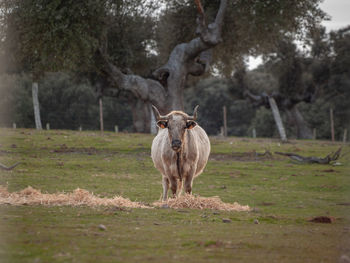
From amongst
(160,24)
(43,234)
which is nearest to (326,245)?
(43,234)

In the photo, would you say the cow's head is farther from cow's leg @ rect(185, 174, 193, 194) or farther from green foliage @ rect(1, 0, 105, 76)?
green foliage @ rect(1, 0, 105, 76)

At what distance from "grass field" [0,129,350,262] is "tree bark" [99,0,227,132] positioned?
293 inches

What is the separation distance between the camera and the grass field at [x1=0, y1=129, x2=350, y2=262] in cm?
602

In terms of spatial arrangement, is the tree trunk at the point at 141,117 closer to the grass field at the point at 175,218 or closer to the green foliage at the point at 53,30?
the green foliage at the point at 53,30

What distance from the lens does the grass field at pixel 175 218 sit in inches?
237

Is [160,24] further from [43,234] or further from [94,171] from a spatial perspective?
[43,234]

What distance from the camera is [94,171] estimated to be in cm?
1911

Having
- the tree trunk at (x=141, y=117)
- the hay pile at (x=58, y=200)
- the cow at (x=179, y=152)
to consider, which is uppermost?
the tree trunk at (x=141, y=117)

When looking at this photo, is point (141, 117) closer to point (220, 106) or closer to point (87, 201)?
point (220, 106)

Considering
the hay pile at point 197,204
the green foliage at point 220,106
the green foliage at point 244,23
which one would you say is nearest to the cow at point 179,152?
the hay pile at point 197,204

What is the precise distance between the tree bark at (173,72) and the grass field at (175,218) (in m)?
7.43

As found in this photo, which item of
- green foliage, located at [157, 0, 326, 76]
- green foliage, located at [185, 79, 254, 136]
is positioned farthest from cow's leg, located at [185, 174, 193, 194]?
green foliage, located at [185, 79, 254, 136]

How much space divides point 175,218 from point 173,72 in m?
21.5

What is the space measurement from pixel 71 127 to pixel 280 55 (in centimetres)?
2288
